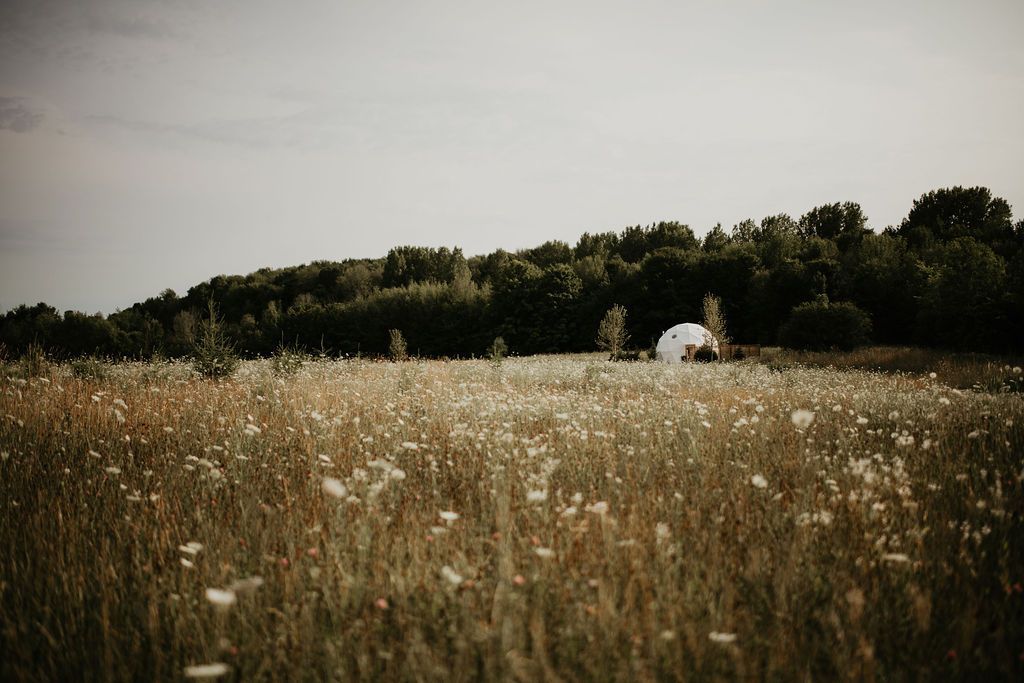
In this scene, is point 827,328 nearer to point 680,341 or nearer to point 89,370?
point 680,341

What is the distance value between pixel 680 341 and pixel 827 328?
8.68 m

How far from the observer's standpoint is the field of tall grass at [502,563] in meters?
1.94

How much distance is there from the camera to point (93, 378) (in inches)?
417

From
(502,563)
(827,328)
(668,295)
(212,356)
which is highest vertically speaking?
(668,295)

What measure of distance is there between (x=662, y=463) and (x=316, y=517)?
2.94m

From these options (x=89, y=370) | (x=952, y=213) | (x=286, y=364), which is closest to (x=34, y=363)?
(x=89, y=370)

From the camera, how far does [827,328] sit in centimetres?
2973

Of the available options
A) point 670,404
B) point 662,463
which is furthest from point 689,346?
point 662,463

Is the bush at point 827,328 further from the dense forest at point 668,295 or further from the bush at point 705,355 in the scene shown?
the bush at point 705,355

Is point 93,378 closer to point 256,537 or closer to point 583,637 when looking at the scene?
point 256,537

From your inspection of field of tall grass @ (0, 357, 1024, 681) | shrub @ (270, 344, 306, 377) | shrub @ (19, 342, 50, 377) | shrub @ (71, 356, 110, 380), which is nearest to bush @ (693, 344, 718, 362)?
shrub @ (270, 344, 306, 377)

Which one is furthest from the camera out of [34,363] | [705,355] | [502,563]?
[705,355]

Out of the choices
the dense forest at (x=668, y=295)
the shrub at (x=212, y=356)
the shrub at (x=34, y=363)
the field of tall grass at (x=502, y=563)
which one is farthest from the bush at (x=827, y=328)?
the shrub at (x=34, y=363)

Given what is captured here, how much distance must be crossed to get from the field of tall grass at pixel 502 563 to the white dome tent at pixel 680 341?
27.6 metres
